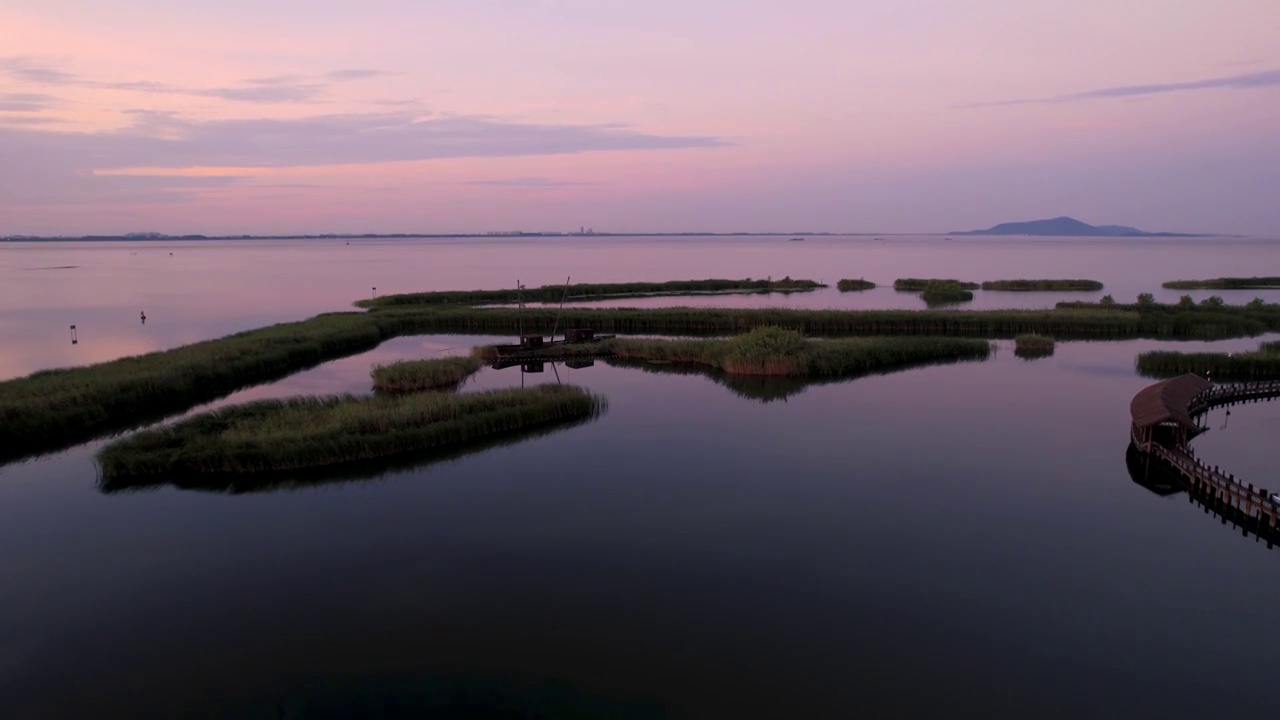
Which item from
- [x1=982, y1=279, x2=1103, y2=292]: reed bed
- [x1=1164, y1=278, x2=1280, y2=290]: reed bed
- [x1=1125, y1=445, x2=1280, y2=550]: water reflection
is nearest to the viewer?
[x1=1125, y1=445, x2=1280, y2=550]: water reflection

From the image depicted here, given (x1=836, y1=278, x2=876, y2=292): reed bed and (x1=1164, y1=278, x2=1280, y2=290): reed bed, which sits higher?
(x1=836, y1=278, x2=876, y2=292): reed bed

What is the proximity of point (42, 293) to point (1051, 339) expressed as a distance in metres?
80.8

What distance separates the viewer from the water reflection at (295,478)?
18.8 m


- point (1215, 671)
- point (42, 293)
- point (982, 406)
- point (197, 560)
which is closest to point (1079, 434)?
point (982, 406)

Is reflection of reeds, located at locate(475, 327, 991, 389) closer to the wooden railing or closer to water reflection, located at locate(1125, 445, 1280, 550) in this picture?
the wooden railing

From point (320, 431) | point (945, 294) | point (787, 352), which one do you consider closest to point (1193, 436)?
point (787, 352)

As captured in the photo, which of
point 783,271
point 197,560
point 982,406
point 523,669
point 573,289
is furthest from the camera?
point 783,271

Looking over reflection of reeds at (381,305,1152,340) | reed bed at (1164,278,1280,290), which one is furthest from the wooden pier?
reed bed at (1164,278,1280,290)

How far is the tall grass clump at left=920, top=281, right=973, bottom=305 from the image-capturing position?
66.0 metres

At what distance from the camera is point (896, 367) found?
3588cm

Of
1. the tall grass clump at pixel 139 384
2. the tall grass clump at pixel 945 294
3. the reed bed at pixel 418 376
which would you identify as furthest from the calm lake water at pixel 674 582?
the tall grass clump at pixel 945 294

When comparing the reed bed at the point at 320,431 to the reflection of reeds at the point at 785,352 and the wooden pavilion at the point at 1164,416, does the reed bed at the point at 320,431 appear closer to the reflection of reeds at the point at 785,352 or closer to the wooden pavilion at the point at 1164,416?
the reflection of reeds at the point at 785,352

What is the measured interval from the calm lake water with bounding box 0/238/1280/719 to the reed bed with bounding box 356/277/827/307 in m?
37.7

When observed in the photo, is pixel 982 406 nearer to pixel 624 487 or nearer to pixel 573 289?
pixel 624 487
